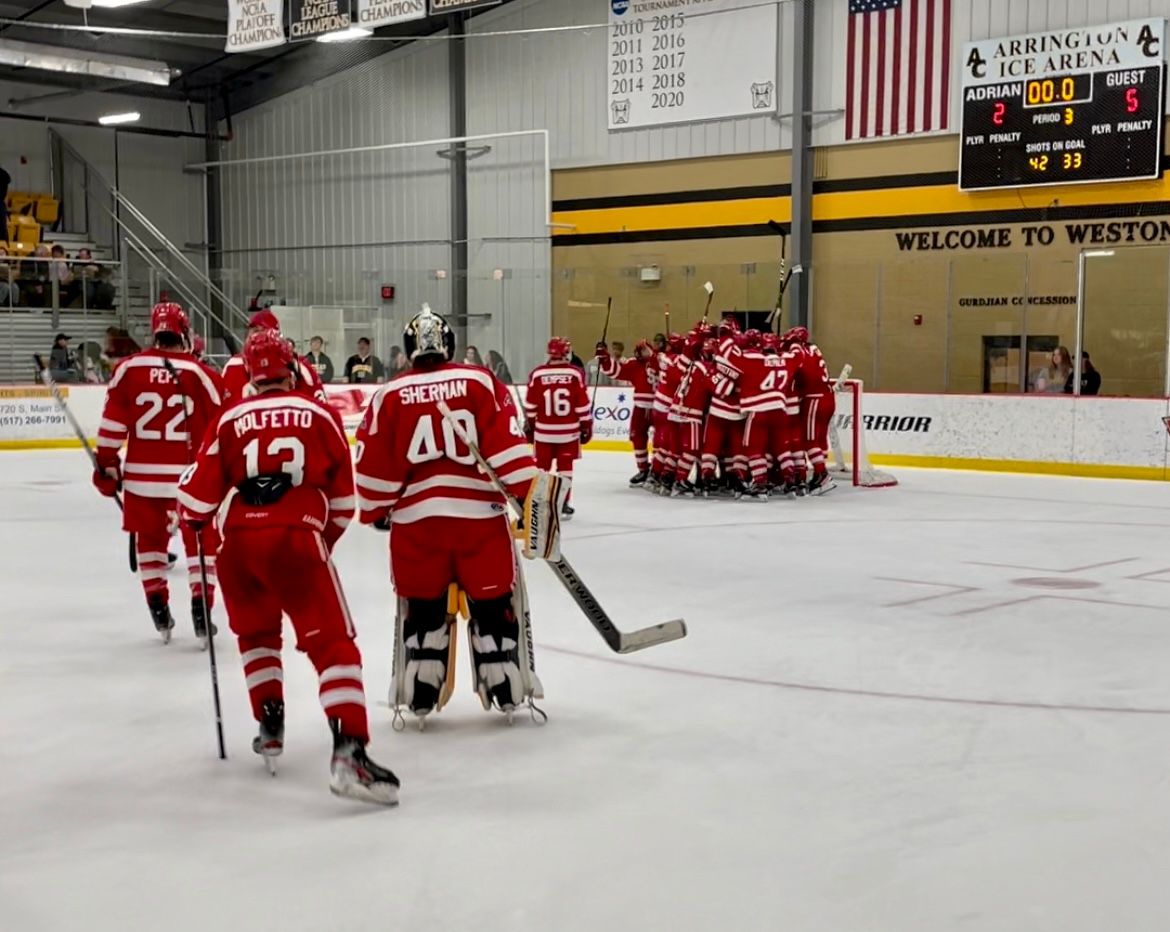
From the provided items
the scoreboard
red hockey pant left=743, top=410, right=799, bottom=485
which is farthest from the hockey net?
the scoreboard

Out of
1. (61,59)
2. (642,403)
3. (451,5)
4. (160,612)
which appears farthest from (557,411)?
(61,59)

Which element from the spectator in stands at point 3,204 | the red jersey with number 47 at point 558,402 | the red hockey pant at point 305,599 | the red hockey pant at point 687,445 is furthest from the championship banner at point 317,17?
the spectator in stands at point 3,204

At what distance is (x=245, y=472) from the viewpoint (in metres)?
3.72

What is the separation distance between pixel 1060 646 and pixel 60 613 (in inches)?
171

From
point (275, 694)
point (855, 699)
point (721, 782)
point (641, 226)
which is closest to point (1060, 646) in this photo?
point (855, 699)

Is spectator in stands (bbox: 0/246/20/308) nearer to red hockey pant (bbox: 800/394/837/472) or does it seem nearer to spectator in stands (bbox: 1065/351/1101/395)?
red hockey pant (bbox: 800/394/837/472)

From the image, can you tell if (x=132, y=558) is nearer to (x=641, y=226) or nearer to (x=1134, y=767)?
(x=1134, y=767)

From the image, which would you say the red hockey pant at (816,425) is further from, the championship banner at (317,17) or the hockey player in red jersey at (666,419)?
the championship banner at (317,17)

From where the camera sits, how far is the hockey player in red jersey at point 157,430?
5.69 metres

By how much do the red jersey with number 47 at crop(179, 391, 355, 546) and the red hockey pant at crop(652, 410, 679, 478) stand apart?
8.16 m

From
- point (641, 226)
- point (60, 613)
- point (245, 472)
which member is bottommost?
point (60, 613)

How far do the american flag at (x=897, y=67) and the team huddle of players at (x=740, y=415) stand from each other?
Result: 18.3 feet

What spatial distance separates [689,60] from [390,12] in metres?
6.42

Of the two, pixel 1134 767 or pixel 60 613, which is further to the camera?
pixel 60 613
